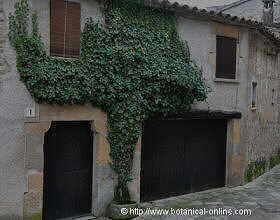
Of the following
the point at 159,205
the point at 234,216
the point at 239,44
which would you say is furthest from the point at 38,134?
the point at 239,44

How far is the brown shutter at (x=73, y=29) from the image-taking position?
8258 mm

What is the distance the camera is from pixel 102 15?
345 inches

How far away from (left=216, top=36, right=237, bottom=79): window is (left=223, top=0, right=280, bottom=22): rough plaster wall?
31.8 feet

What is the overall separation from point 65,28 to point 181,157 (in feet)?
17.0

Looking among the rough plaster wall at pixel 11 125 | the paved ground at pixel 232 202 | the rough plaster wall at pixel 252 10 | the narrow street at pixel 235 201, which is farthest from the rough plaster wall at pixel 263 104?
the rough plaster wall at pixel 11 125

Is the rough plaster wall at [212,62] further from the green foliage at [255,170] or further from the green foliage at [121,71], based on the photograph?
the green foliage at [255,170]

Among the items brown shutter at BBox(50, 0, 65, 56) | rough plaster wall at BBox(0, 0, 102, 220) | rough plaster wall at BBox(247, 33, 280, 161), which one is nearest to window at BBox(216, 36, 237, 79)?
rough plaster wall at BBox(247, 33, 280, 161)

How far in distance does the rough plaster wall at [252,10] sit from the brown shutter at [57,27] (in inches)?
591

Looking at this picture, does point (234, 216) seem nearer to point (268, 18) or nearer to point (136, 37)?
point (136, 37)

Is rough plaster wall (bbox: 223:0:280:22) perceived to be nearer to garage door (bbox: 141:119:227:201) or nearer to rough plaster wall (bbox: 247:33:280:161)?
rough plaster wall (bbox: 247:33:280:161)

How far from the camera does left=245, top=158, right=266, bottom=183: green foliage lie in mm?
12859

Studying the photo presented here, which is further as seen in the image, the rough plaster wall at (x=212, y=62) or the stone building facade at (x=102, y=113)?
the rough plaster wall at (x=212, y=62)

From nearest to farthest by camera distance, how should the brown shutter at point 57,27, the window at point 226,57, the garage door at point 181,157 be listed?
the brown shutter at point 57,27 < the garage door at point 181,157 < the window at point 226,57

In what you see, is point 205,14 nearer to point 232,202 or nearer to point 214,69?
point 214,69
